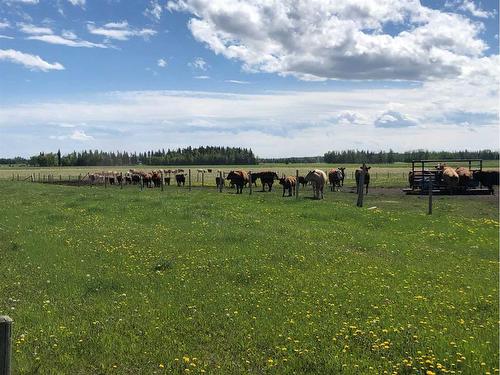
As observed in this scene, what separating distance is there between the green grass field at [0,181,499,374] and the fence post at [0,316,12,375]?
8.42ft

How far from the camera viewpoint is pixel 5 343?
4199mm

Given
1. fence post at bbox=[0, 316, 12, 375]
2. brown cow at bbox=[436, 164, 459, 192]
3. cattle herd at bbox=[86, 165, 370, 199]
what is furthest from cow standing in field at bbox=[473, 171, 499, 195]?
fence post at bbox=[0, 316, 12, 375]

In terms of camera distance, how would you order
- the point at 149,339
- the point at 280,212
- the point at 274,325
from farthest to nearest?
the point at 280,212 → the point at 274,325 → the point at 149,339

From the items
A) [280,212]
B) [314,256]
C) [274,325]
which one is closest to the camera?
[274,325]

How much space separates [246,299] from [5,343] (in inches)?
236

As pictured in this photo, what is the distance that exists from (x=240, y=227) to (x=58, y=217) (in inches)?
322

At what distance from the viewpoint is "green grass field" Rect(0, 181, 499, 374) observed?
711cm

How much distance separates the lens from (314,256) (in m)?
13.7

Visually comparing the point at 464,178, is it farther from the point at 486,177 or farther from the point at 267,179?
the point at 267,179

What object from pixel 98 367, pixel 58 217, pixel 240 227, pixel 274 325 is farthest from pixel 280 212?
→ pixel 98 367

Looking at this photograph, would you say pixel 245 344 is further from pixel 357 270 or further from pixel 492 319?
pixel 357 270

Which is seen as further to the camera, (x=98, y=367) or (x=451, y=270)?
(x=451, y=270)

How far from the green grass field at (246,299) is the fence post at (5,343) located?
257 centimetres

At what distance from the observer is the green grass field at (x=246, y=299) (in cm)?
711
